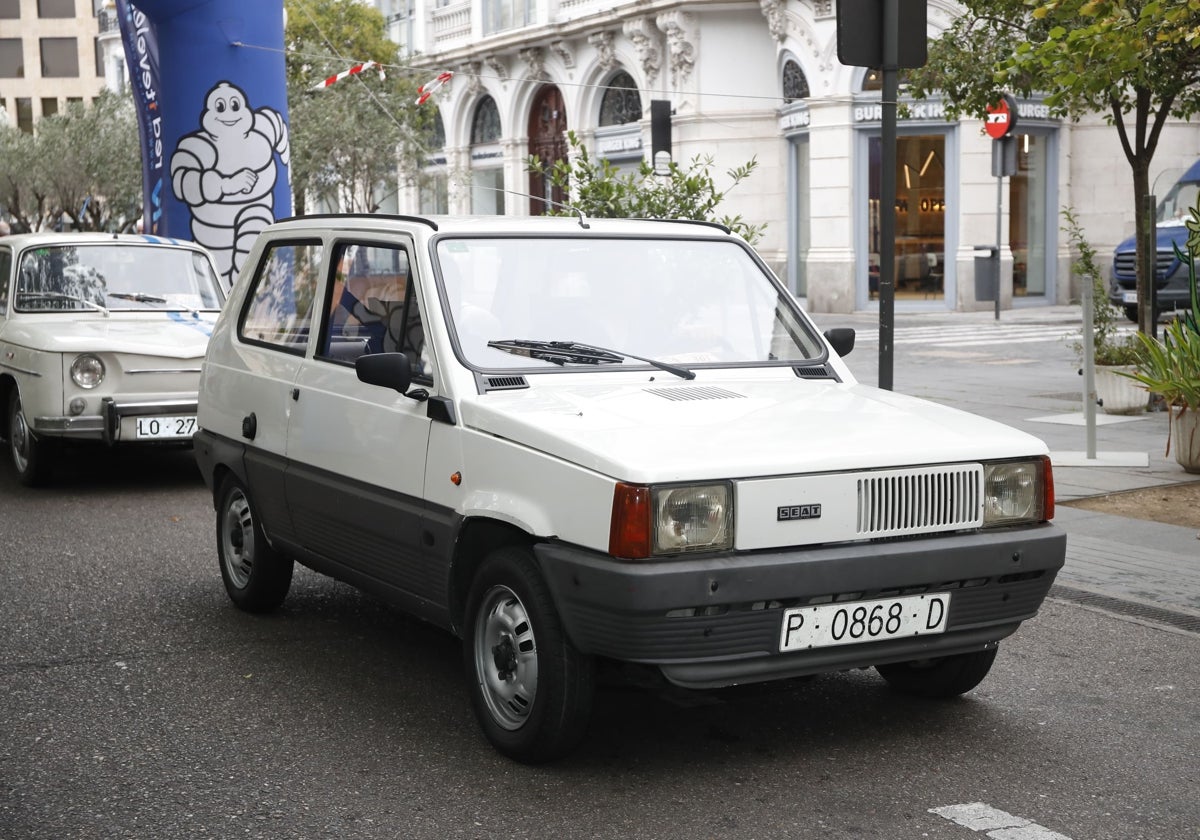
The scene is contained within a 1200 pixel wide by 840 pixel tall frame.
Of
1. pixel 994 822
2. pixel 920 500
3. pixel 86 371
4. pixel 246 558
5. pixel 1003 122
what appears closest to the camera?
pixel 994 822

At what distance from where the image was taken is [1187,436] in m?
9.98

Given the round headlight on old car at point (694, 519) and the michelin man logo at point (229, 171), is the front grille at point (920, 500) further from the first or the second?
the michelin man logo at point (229, 171)

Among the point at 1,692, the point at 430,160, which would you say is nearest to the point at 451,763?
the point at 1,692

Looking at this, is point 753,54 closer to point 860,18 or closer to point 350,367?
point 860,18

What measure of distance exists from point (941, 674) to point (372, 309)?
7.93ft

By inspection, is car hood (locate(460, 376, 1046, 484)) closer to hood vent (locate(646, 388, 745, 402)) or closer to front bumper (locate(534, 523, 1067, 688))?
hood vent (locate(646, 388, 745, 402))

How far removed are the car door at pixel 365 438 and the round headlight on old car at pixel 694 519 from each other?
100 cm

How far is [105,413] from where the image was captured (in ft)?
33.1

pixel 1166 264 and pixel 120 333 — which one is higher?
pixel 1166 264

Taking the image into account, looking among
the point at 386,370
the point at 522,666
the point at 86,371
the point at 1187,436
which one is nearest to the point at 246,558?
the point at 386,370

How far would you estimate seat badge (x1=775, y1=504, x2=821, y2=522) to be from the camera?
4.38m

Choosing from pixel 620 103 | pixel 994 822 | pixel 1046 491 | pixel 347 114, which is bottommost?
pixel 994 822

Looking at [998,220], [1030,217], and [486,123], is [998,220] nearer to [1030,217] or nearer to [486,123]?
[1030,217]

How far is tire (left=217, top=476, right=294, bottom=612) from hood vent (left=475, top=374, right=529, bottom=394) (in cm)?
180
